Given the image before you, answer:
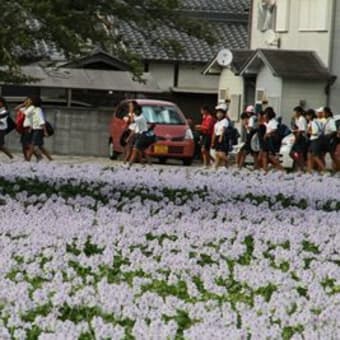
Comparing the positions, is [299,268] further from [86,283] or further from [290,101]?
[290,101]

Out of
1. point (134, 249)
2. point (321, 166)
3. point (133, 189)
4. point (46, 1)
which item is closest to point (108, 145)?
point (321, 166)

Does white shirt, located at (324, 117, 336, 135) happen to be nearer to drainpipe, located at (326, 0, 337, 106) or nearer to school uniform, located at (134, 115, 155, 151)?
school uniform, located at (134, 115, 155, 151)

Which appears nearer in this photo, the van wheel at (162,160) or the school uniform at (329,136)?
the school uniform at (329,136)

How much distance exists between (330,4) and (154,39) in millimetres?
24230

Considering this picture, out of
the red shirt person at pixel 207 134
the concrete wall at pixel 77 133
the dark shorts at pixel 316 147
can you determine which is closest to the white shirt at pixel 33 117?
the red shirt person at pixel 207 134

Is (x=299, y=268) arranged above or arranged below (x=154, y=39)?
below

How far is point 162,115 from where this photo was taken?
34.5 m

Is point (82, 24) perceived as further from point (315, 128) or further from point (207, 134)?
point (207, 134)

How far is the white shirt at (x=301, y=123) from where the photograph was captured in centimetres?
2755

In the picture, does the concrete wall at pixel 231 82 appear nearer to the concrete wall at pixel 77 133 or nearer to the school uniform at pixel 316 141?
the concrete wall at pixel 77 133

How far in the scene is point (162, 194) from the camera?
1555 cm

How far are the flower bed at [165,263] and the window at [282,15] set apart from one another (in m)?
24.5

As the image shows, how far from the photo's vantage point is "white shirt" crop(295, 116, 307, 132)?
2755 cm

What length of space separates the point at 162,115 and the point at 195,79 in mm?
12605
